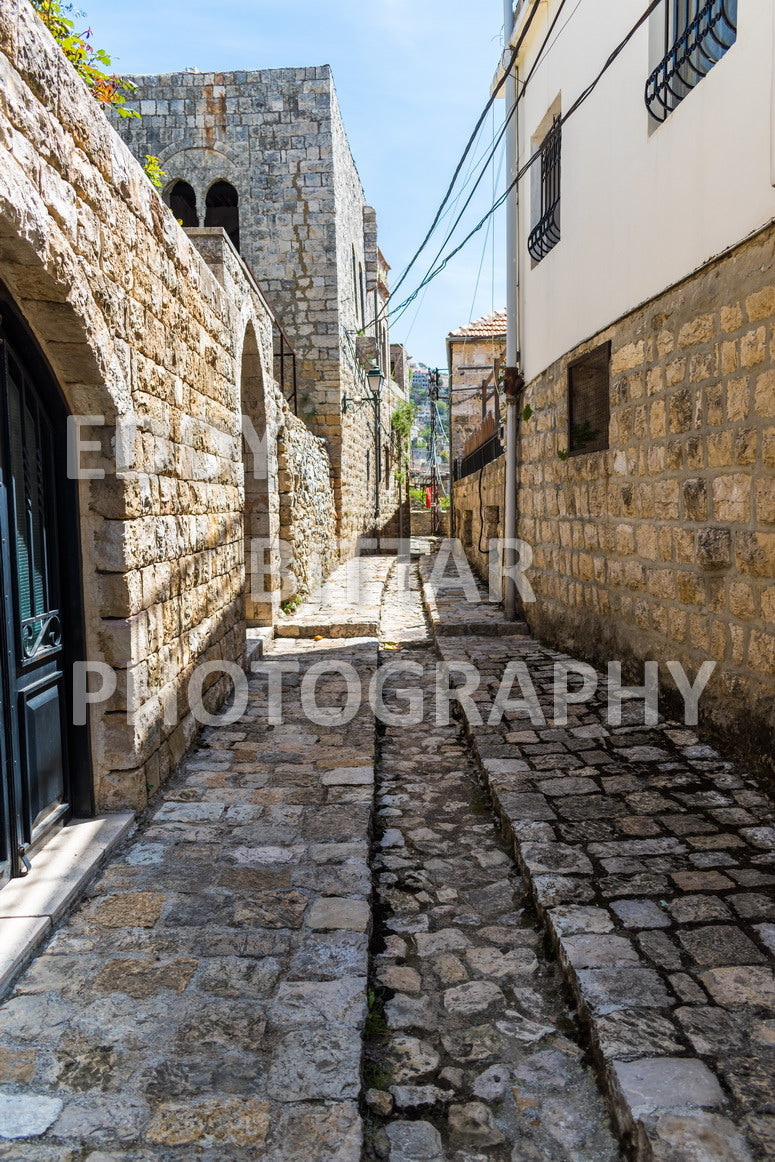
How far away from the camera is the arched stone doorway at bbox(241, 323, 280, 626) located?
7.84 m

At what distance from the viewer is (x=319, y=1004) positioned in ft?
7.35

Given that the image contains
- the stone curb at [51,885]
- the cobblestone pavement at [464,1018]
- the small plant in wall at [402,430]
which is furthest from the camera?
the small plant in wall at [402,430]

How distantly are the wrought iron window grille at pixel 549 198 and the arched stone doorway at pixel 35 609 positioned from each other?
5.24 meters

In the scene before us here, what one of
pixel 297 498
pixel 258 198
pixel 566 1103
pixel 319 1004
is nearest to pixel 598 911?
pixel 566 1103

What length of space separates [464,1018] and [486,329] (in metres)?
19.0

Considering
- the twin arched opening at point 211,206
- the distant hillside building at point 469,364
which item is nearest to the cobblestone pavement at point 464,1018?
the twin arched opening at point 211,206

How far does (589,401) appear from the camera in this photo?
6172 mm

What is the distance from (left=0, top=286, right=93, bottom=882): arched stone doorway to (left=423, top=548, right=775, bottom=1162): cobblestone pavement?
1.87 metres

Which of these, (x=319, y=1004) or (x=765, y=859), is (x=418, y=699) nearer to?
(x=765, y=859)

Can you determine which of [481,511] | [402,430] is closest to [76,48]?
[481,511]

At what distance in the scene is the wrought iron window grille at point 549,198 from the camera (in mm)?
6855

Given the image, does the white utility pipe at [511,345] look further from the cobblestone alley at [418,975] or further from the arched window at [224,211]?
the arched window at [224,211]

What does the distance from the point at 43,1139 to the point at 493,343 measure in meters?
19.3

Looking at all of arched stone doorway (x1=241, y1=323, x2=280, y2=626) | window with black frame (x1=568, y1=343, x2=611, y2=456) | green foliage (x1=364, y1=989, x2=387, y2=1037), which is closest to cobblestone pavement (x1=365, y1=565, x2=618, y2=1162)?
green foliage (x1=364, y1=989, x2=387, y2=1037)
